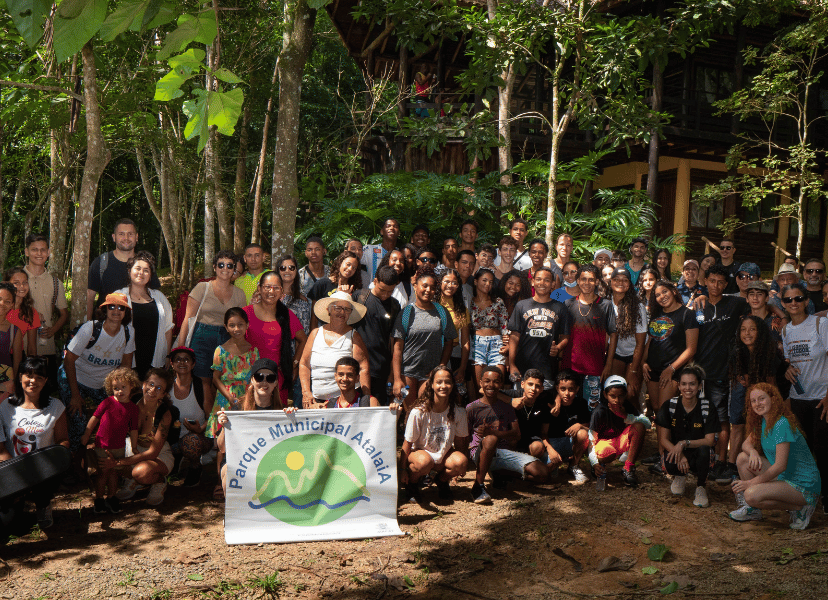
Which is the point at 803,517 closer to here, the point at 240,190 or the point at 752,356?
the point at 752,356

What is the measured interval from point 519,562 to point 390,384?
7.07ft

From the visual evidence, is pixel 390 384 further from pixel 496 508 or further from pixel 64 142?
pixel 64 142

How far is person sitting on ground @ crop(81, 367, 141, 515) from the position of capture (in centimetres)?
521

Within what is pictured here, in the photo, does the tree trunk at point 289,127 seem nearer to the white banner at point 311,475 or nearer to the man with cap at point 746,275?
the white banner at point 311,475

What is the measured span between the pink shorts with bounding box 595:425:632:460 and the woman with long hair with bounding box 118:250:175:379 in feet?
12.3

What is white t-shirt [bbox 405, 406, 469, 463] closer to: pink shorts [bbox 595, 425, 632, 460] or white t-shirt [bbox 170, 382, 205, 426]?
pink shorts [bbox 595, 425, 632, 460]

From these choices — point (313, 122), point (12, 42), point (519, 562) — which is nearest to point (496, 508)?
point (519, 562)

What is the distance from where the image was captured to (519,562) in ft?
15.5

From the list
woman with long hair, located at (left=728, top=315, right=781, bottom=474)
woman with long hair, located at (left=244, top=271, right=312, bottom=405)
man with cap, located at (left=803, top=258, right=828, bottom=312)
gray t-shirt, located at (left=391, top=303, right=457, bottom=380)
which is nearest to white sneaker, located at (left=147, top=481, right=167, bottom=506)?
woman with long hair, located at (left=244, top=271, right=312, bottom=405)

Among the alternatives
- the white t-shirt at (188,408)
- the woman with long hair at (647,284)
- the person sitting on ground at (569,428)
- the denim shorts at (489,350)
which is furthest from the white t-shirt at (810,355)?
the white t-shirt at (188,408)

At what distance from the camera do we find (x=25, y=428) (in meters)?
5.02

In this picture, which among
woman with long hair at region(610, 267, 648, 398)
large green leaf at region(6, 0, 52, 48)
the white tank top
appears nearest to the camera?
large green leaf at region(6, 0, 52, 48)

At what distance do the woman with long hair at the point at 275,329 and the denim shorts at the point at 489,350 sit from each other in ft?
5.52

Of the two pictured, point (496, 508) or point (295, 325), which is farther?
point (295, 325)
